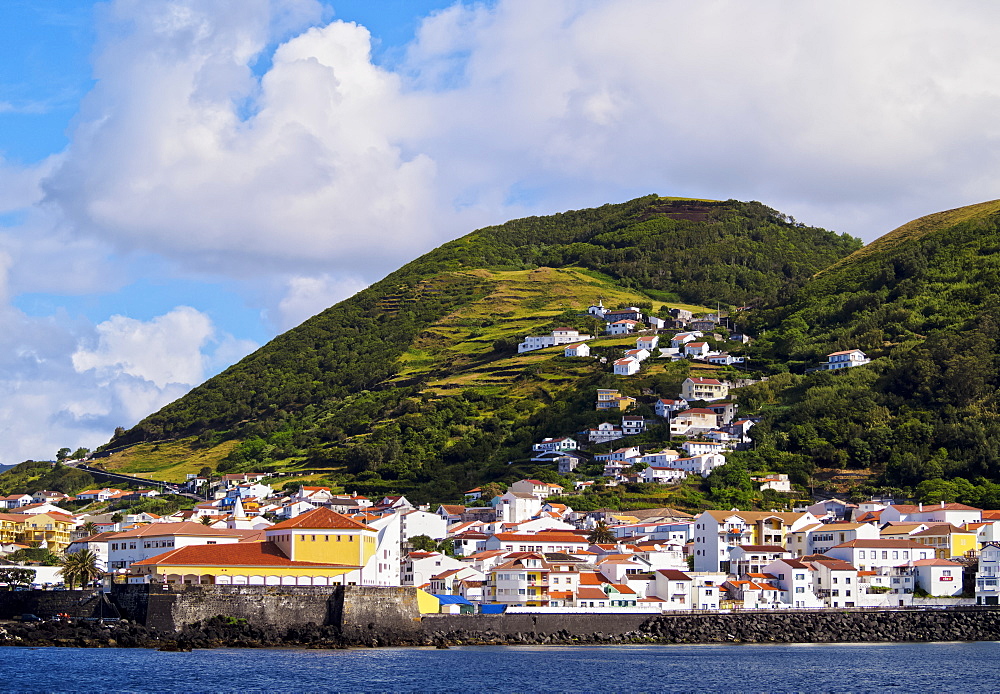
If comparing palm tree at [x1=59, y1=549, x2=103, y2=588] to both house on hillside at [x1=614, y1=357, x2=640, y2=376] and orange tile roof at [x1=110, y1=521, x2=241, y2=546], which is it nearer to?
orange tile roof at [x1=110, y1=521, x2=241, y2=546]

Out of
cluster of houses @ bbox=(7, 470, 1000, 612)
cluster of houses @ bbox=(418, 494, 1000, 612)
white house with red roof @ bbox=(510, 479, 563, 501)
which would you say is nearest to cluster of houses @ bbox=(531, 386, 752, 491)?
white house with red roof @ bbox=(510, 479, 563, 501)

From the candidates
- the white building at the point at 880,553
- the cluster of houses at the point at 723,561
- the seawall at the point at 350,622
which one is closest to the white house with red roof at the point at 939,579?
the cluster of houses at the point at 723,561

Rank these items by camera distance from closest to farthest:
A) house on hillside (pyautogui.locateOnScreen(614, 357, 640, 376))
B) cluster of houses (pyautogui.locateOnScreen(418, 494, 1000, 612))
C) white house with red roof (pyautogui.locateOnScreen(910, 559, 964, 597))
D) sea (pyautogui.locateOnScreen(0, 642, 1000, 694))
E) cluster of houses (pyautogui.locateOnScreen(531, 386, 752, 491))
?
1. sea (pyautogui.locateOnScreen(0, 642, 1000, 694))
2. cluster of houses (pyautogui.locateOnScreen(418, 494, 1000, 612))
3. white house with red roof (pyautogui.locateOnScreen(910, 559, 964, 597))
4. cluster of houses (pyautogui.locateOnScreen(531, 386, 752, 491))
5. house on hillside (pyautogui.locateOnScreen(614, 357, 640, 376))

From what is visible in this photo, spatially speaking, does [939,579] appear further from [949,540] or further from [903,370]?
[903,370]

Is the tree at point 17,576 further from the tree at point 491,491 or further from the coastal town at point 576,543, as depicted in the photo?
the tree at point 491,491

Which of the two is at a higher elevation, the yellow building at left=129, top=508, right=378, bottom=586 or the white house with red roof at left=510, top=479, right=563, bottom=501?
the white house with red roof at left=510, top=479, right=563, bottom=501

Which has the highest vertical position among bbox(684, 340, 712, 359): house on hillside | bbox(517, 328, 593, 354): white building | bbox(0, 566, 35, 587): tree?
bbox(517, 328, 593, 354): white building

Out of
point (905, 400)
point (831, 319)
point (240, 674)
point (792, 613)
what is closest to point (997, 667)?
point (792, 613)
